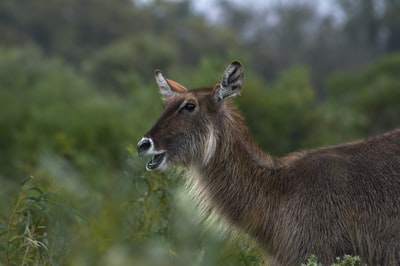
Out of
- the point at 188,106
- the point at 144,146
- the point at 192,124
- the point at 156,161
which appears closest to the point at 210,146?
the point at 192,124

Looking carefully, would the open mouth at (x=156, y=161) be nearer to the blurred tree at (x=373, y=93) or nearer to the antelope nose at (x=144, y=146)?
the antelope nose at (x=144, y=146)

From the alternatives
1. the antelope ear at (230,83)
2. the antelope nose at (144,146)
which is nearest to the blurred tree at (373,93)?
the antelope ear at (230,83)

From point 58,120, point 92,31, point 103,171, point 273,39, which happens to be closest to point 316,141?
point 58,120

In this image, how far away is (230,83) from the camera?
807 cm

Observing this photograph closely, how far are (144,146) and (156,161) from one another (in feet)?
0.66

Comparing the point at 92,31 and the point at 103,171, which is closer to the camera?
the point at 103,171

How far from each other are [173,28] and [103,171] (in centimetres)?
6203

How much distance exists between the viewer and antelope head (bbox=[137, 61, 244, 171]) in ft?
25.8

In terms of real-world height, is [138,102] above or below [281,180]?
above

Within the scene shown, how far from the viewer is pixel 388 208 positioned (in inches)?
292

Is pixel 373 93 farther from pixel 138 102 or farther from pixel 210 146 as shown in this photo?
pixel 210 146

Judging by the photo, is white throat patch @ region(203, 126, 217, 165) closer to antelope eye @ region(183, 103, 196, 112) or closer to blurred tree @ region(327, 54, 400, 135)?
antelope eye @ region(183, 103, 196, 112)

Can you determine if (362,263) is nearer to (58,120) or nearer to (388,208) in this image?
(388,208)

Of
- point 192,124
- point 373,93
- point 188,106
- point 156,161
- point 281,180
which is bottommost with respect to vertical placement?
point 281,180
